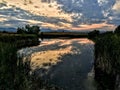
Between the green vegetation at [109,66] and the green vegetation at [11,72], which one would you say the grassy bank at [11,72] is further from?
the green vegetation at [109,66]

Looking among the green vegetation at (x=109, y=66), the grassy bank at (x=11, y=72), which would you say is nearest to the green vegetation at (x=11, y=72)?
the grassy bank at (x=11, y=72)

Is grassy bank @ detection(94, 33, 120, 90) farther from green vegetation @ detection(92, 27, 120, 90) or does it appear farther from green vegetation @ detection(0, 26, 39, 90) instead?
green vegetation @ detection(0, 26, 39, 90)

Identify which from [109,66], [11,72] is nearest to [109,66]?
[109,66]

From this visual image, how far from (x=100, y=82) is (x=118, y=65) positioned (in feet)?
22.4

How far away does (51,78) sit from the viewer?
65312 millimetres

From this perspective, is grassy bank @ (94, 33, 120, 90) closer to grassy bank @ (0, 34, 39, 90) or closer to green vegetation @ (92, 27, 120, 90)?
green vegetation @ (92, 27, 120, 90)

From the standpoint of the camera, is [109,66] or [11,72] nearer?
[11,72]

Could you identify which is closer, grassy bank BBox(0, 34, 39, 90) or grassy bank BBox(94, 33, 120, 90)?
grassy bank BBox(0, 34, 39, 90)

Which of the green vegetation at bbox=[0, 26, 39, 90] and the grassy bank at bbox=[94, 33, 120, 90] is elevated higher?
the green vegetation at bbox=[0, 26, 39, 90]

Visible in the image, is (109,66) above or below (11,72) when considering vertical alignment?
below

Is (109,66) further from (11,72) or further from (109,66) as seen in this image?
(11,72)

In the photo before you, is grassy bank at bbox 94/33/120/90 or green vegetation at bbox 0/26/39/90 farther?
grassy bank at bbox 94/33/120/90

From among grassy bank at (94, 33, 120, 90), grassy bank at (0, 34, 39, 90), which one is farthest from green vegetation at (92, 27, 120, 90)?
grassy bank at (0, 34, 39, 90)

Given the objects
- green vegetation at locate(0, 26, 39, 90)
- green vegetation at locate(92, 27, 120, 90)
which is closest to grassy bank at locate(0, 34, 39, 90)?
green vegetation at locate(0, 26, 39, 90)
